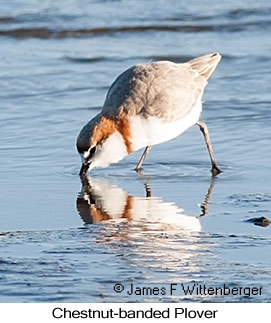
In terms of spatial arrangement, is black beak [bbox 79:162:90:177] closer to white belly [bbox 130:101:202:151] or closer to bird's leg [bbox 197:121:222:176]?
white belly [bbox 130:101:202:151]

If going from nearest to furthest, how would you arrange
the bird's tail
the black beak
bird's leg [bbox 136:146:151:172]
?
the black beak, bird's leg [bbox 136:146:151:172], the bird's tail

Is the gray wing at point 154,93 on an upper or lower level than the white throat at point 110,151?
upper

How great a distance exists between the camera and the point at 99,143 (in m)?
8.66

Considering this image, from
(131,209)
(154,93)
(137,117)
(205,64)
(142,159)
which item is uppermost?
(205,64)

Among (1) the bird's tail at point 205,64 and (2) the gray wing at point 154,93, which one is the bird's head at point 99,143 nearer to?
Answer: (2) the gray wing at point 154,93

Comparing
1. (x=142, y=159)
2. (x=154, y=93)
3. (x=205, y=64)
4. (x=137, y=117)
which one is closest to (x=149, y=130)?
(x=137, y=117)

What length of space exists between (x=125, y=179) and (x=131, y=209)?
109cm

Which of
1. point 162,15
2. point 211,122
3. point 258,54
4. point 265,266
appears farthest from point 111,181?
point 162,15

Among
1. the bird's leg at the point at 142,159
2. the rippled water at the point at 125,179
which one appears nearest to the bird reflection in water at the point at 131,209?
the rippled water at the point at 125,179

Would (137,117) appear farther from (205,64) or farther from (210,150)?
(205,64)

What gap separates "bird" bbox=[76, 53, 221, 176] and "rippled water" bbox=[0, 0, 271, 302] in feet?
1.00

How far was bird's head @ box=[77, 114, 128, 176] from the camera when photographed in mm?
8602

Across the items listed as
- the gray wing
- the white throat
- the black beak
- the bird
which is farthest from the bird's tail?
the black beak

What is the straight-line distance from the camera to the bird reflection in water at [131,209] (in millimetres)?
7320
